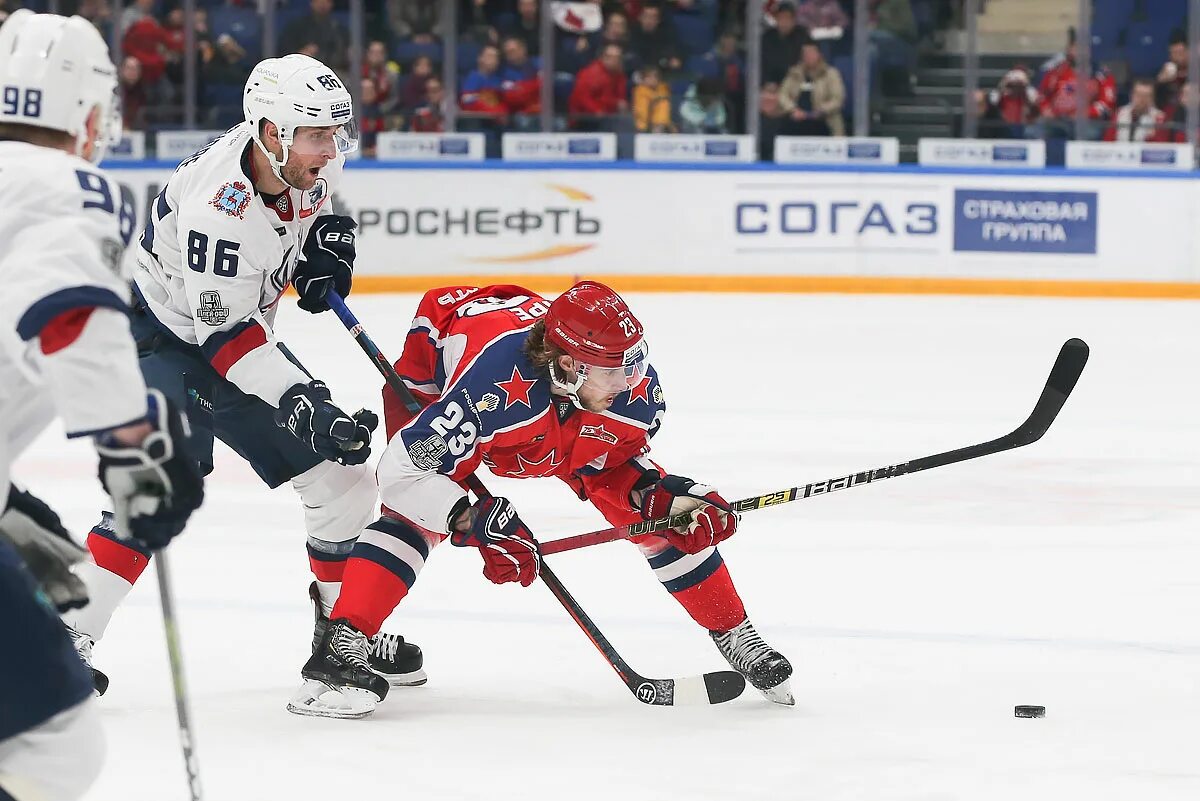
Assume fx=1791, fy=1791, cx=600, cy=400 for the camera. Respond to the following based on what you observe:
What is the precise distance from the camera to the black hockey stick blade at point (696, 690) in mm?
3148

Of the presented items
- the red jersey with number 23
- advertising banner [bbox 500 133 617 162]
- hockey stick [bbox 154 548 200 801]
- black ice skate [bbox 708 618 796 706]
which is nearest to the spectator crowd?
advertising banner [bbox 500 133 617 162]

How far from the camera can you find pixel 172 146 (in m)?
9.96

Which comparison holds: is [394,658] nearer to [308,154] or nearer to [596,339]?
[596,339]

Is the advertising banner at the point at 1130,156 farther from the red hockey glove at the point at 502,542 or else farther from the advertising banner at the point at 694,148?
the red hockey glove at the point at 502,542

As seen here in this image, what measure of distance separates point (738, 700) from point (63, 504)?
7.72 feet

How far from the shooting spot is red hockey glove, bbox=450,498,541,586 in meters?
2.96

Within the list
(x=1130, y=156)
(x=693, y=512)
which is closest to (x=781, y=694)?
(x=693, y=512)

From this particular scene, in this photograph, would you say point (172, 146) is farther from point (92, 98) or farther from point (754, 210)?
point (92, 98)

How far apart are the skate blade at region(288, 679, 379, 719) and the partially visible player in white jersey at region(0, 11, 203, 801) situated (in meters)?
1.17

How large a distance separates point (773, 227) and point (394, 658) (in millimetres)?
6657

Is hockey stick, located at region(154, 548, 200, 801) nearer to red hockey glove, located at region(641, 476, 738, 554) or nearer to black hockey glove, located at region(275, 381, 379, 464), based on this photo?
black hockey glove, located at region(275, 381, 379, 464)

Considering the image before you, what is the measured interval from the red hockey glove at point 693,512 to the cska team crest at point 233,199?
87 centimetres

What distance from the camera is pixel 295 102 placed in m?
3.11

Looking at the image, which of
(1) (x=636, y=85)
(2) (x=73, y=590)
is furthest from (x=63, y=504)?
(1) (x=636, y=85)
